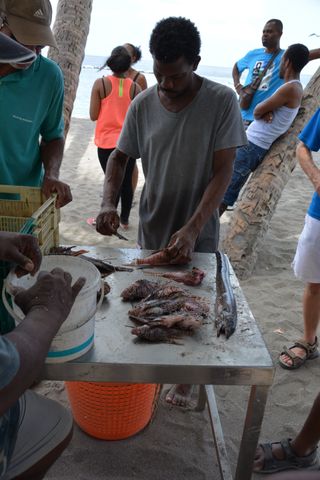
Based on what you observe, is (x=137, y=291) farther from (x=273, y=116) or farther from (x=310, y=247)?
(x=273, y=116)

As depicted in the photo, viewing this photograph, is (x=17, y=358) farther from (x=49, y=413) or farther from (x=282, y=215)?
(x=282, y=215)

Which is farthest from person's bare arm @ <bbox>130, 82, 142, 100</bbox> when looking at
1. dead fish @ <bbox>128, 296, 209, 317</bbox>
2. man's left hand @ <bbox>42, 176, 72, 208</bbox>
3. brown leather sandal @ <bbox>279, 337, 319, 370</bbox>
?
dead fish @ <bbox>128, 296, 209, 317</bbox>

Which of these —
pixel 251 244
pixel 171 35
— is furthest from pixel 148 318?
pixel 251 244

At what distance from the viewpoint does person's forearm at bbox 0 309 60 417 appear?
3.82 ft

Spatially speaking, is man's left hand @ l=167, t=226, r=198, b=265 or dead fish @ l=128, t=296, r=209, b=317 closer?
dead fish @ l=128, t=296, r=209, b=317

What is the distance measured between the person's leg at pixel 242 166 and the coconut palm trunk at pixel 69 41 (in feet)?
7.04

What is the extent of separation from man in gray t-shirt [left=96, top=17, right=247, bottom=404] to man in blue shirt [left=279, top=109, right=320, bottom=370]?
2.37ft

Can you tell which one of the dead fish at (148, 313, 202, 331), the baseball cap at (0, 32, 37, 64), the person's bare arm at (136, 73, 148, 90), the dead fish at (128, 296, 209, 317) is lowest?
the dead fish at (128, 296, 209, 317)

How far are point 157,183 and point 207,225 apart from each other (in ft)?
1.46

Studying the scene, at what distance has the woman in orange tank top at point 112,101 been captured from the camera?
5.37 metres

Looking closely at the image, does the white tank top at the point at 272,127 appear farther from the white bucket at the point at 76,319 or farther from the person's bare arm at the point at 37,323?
the person's bare arm at the point at 37,323

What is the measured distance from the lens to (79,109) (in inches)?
905

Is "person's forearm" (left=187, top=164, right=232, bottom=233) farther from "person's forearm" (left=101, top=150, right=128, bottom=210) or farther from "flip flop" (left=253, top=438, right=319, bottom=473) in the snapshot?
"flip flop" (left=253, top=438, right=319, bottom=473)

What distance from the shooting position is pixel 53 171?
2.71 metres
